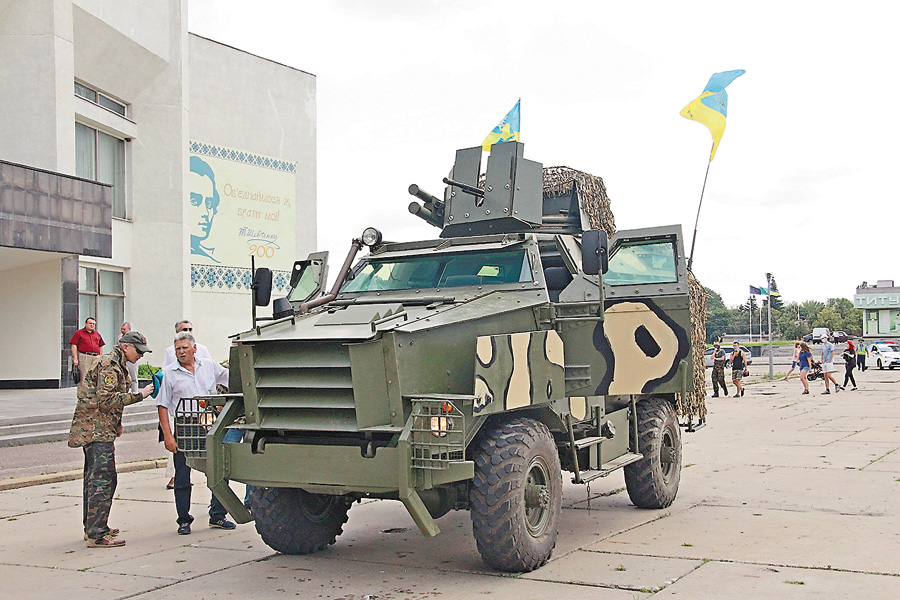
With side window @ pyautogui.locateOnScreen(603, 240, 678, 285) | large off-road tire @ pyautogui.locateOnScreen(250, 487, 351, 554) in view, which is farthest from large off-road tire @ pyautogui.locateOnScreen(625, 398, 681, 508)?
large off-road tire @ pyautogui.locateOnScreen(250, 487, 351, 554)

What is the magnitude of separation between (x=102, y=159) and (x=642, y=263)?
21.6m

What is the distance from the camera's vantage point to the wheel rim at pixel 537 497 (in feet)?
22.1

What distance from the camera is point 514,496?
6371 mm

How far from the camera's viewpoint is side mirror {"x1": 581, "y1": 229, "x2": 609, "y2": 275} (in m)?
7.47

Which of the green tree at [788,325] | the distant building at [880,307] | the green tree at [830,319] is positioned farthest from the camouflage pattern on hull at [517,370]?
the green tree at [830,319]

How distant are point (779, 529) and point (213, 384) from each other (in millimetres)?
4985

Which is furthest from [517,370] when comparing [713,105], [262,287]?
[713,105]

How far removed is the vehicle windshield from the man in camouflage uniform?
2048mm

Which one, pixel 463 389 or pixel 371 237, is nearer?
pixel 463 389

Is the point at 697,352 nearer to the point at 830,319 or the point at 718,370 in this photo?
the point at 718,370

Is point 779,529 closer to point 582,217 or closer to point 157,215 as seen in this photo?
point 582,217

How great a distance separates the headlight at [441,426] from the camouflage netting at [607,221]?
402 cm

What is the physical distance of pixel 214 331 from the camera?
107 feet

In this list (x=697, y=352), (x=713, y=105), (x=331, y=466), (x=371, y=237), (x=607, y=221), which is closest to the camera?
(x=331, y=466)
